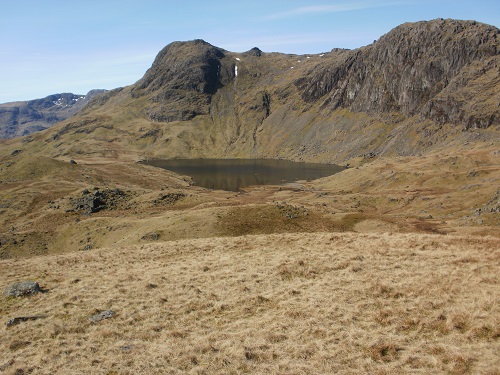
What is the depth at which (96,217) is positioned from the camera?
2692 inches

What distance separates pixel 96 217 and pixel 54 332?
171ft

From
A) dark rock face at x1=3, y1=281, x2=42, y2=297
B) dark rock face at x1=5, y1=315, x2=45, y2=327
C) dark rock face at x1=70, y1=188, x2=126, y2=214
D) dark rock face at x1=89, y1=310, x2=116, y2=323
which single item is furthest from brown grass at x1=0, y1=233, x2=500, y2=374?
dark rock face at x1=70, y1=188, x2=126, y2=214

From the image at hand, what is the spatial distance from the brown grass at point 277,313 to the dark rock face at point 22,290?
3.16 ft

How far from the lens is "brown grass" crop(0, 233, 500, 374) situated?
15383 mm

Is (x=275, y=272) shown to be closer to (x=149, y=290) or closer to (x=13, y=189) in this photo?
(x=149, y=290)

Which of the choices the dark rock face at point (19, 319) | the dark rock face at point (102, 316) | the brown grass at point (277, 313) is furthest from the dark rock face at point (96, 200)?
the dark rock face at point (102, 316)

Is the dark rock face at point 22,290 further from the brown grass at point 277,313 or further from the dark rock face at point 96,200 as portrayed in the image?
the dark rock face at point 96,200

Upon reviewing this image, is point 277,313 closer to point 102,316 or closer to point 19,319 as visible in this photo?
point 102,316

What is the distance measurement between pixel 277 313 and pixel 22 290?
17269 mm

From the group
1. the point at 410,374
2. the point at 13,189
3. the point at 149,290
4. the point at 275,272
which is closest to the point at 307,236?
the point at 275,272

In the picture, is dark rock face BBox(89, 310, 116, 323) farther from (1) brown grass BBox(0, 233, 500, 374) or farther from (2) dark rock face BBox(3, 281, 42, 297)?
(2) dark rock face BBox(3, 281, 42, 297)

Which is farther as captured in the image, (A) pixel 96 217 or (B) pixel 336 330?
(A) pixel 96 217

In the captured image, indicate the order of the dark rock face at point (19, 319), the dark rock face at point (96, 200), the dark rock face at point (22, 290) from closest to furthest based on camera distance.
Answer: the dark rock face at point (19, 319) < the dark rock face at point (22, 290) < the dark rock face at point (96, 200)

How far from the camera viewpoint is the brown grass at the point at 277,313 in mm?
15383
